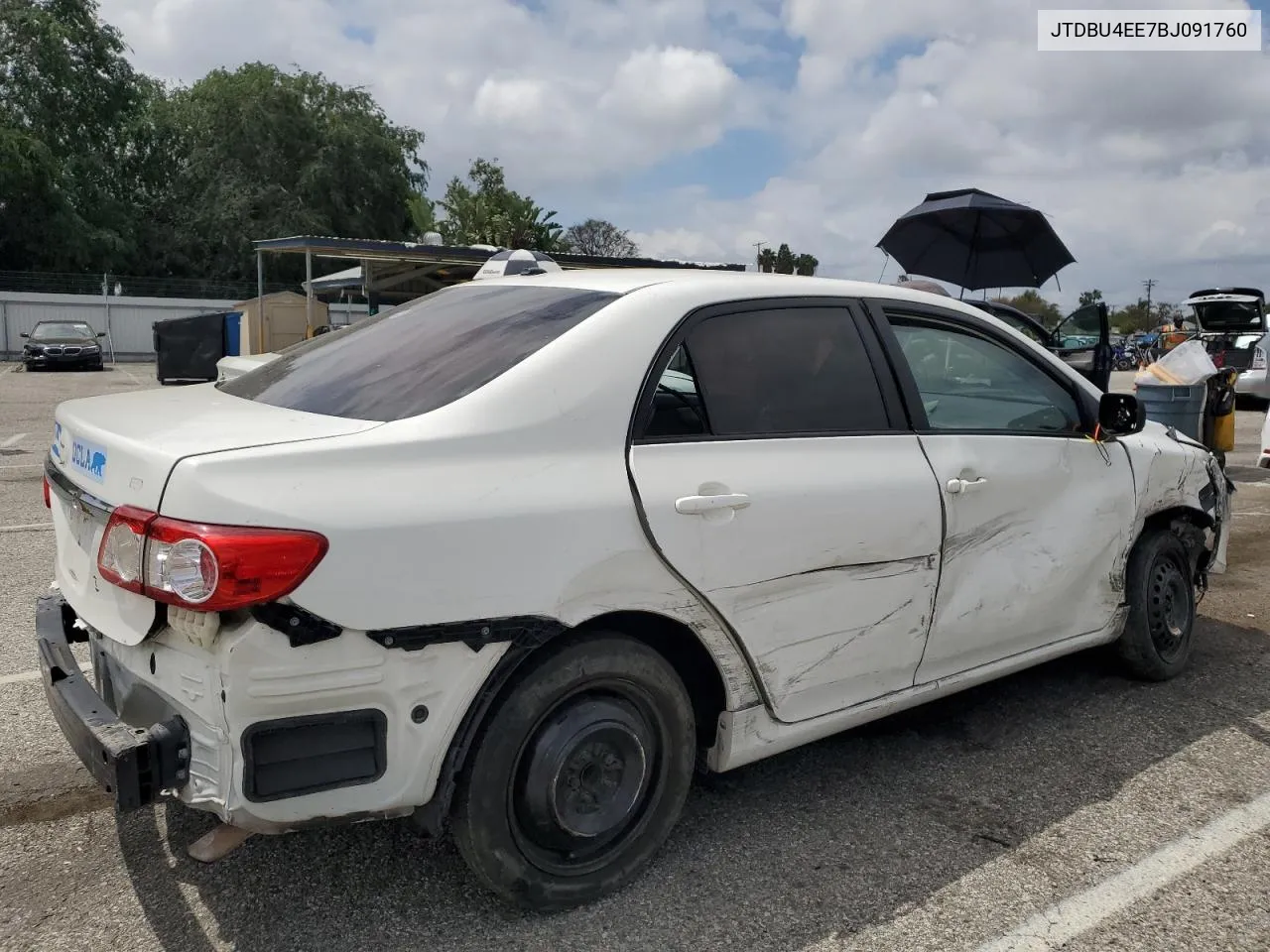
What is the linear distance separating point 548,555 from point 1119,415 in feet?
8.38

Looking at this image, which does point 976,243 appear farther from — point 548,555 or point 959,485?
point 548,555

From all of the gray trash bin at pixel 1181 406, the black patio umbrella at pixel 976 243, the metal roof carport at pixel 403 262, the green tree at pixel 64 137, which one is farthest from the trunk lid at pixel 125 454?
the green tree at pixel 64 137

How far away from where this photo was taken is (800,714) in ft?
9.73

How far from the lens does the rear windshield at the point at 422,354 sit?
2627 millimetres

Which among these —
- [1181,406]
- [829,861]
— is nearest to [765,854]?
[829,861]

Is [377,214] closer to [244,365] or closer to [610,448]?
[244,365]

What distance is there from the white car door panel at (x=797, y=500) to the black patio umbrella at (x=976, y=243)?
7.40 metres

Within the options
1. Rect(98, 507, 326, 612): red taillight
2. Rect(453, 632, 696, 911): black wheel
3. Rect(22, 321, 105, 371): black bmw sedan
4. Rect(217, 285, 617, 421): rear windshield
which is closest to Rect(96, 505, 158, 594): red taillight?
Rect(98, 507, 326, 612): red taillight

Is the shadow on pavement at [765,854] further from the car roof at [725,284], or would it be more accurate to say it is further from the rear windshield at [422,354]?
the car roof at [725,284]

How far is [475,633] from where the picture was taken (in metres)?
2.31

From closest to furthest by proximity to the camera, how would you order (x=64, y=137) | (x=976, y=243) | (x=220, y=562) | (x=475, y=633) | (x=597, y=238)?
1. (x=220, y=562)
2. (x=475, y=633)
3. (x=976, y=243)
4. (x=64, y=137)
5. (x=597, y=238)

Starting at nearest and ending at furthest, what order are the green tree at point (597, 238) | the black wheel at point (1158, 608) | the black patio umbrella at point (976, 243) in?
the black wheel at point (1158, 608) → the black patio umbrella at point (976, 243) → the green tree at point (597, 238)

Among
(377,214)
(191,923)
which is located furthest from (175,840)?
(377,214)

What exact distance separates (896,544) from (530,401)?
123cm
